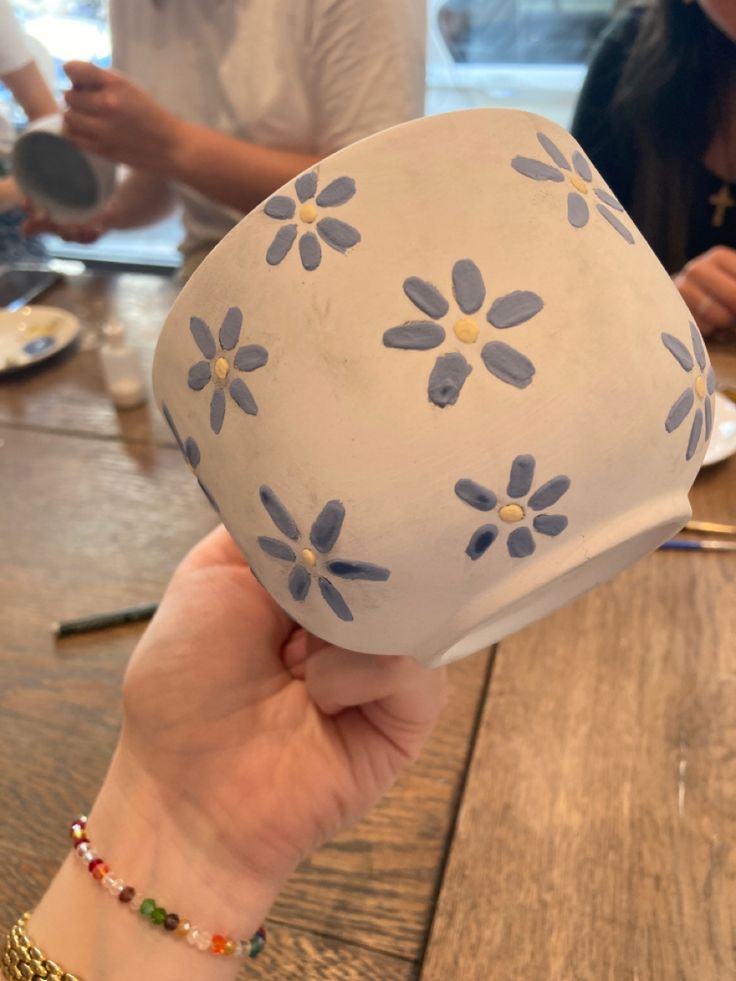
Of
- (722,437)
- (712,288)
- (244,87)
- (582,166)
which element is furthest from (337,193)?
(244,87)

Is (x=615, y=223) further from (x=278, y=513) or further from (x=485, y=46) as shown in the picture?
(x=485, y=46)

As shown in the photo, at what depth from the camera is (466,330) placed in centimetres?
31

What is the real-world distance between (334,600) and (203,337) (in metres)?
0.13

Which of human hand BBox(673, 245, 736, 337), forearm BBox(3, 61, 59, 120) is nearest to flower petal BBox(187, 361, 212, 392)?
human hand BBox(673, 245, 736, 337)

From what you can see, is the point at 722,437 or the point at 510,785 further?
the point at 722,437

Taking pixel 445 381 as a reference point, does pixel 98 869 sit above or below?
below

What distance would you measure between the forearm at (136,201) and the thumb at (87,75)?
1.27 feet

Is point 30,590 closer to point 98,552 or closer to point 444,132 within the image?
point 98,552

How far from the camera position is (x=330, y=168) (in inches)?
13.1

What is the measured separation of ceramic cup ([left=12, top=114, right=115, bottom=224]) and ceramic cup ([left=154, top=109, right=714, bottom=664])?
0.92 meters

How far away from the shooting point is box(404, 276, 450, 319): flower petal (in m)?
0.31

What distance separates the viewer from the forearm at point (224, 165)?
45.7 inches

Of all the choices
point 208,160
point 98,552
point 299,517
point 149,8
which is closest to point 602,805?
point 299,517

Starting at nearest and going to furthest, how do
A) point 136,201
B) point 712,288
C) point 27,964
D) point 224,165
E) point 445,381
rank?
point 445,381
point 27,964
point 712,288
point 224,165
point 136,201
